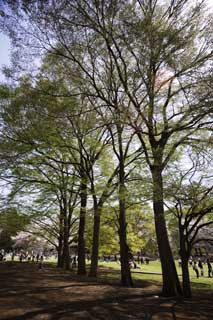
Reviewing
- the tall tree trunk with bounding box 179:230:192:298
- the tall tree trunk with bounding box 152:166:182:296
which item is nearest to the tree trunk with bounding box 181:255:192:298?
the tall tree trunk with bounding box 179:230:192:298

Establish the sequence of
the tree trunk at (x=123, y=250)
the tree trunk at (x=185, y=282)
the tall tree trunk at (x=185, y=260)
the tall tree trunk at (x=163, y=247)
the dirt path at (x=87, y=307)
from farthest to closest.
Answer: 1. the tree trunk at (x=123, y=250)
2. the tall tree trunk at (x=185, y=260)
3. the tree trunk at (x=185, y=282)
4. the tall tree trunk at (x=163, y=247)
5. the dirt path at (x=87, y=307)

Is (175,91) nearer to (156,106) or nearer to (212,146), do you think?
(156,106)

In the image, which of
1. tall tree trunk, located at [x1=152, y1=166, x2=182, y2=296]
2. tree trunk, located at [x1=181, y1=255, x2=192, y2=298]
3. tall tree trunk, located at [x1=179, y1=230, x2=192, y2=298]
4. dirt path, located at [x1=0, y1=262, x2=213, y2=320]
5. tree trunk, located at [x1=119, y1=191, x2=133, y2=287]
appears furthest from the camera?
tree trunk, located at [x1=119, y1=191, x2=133, y2=287]

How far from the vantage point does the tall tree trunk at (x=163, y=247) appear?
8406 mm

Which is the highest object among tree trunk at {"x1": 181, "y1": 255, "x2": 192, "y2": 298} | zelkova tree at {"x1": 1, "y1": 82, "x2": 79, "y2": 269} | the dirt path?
zelkova tree at {"x1": 1, "y1": 82, "x2": 79, "y2": 269}

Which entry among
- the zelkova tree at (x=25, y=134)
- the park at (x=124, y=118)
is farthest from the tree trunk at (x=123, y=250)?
the zelkova tree at (x=25, y=134)

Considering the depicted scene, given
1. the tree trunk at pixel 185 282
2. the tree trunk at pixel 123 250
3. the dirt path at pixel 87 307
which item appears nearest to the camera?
the dirt path at pixel 87 307

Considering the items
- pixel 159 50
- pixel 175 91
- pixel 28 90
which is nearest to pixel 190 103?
pixel 175 91

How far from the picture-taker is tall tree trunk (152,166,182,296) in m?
8.41

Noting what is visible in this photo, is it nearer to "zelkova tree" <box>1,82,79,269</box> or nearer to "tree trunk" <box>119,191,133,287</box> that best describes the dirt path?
"tree trunk" <box>119,191,133,287</box>

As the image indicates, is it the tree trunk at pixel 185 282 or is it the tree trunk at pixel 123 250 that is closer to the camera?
the tree trunk at pixel 185 282

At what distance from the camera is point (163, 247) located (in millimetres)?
8773

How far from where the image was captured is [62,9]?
7758 mm

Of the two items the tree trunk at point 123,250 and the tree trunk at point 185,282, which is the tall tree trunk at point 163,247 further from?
the tree trunk at point 123,250
